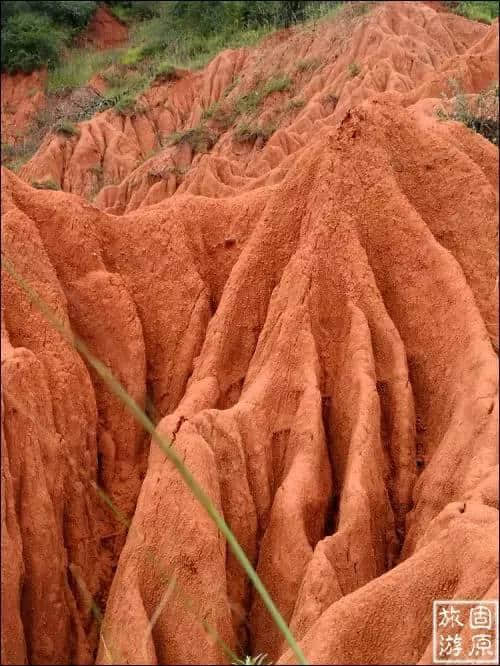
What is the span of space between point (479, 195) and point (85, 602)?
5247 mm

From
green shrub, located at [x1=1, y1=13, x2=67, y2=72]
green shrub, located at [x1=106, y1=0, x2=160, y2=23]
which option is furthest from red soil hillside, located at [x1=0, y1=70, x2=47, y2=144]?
green shrub, located at [x1=106, y1=0, x2=160, y2=23]

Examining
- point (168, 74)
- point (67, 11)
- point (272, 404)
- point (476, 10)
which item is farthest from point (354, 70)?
point (272, 404)

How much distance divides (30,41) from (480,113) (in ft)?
64.6

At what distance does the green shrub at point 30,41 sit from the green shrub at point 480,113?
15.0 metres

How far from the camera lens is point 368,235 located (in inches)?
320

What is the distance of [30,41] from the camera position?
23.1 m

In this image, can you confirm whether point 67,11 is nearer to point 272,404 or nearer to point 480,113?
point 480,113

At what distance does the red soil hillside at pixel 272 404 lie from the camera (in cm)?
560

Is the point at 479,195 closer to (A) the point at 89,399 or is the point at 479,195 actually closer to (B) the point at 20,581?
(A) the point at 89,399

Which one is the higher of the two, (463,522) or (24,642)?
(463,522)

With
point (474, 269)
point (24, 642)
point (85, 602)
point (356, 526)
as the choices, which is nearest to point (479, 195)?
point (474, 269)

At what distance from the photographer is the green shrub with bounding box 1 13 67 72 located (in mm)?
21547

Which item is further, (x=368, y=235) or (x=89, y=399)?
(x=368, y=235)

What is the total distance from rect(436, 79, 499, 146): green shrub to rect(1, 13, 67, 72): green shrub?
15008 millimetres
